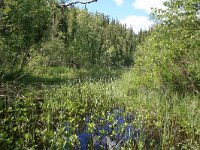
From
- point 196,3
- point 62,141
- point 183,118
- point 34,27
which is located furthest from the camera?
point 34,27

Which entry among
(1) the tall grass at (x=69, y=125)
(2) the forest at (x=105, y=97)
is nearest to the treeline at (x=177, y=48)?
(2) the forest at (x=105, y=97)

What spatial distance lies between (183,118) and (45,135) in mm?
3847

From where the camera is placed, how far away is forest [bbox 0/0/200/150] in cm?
640

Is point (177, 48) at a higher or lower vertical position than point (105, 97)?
higher

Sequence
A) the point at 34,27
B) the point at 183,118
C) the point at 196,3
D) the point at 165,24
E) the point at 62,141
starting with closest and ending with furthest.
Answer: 1. the point at 62,141
2. the point at 183,118
3. the point at 196,3
4. the point at 165,24
5. the point at 34,27

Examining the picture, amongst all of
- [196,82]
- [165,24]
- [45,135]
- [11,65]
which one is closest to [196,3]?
[165,24]

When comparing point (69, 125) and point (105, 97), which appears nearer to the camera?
point (69, 125)

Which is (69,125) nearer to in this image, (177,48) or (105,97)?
(105,97)

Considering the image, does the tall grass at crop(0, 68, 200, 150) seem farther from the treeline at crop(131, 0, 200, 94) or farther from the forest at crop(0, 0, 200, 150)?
the treeline at crop(131, 0, 200, 94)

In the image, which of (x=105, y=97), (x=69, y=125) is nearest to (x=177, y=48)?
(x=105, y=97)

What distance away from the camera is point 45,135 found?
19.7 ft

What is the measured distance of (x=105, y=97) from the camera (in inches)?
480

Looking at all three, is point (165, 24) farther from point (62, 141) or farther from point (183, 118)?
point (62, 141)

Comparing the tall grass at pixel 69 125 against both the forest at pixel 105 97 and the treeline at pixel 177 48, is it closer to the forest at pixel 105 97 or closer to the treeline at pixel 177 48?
the forest at pixel 105 97
